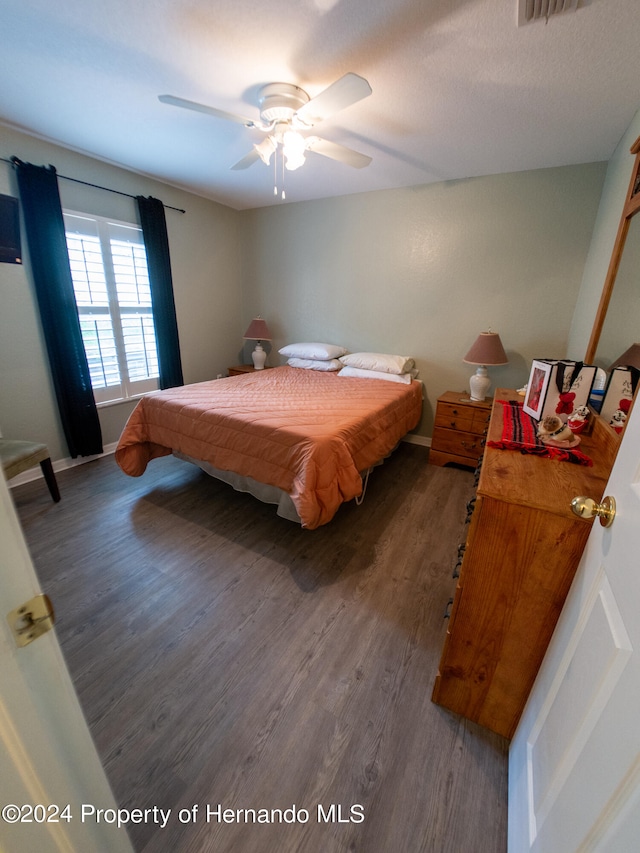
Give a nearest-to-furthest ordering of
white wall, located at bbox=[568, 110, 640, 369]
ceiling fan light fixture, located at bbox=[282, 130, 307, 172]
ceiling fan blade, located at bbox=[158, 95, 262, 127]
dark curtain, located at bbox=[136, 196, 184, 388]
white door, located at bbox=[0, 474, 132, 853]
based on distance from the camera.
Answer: white door, located at bbox=[0, 474, 132, 853] → white wall, located at bbox=[568, 110, 640, 369] → ceiling fan blade, located at bbox=[158, 95, 262, 127] → ceiling fan light fixture, located at bbox=[282, 130, 307, 172] → dark curtain, located at bbox=[136, 196, 184, 388]

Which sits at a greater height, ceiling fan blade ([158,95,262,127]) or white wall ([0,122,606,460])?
ceiling fan blade ([158,95,262,127])

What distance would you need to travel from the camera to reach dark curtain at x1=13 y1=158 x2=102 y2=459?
238cm

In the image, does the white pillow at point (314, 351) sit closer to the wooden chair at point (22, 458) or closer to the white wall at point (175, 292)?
the white wall at point (175, 292)

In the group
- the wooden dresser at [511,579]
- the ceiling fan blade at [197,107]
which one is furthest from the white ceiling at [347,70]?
the wooden dresser at [511,579]

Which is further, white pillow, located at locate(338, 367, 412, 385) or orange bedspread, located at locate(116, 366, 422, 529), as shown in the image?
white pillow, located at locate(338, 367, 412, 385)

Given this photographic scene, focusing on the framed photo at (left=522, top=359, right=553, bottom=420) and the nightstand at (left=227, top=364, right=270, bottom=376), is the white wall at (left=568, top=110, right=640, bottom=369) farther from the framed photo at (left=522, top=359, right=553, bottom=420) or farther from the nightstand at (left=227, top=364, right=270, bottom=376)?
the nightstand at (left=227, top=364, right=270, bottom=376)

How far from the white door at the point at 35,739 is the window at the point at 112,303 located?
3030mm

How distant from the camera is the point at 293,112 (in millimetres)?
1772

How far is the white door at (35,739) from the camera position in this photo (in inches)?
17.1

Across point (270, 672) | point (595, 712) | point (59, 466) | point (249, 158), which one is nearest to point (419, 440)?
point (270, 672)

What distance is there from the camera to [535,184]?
8.55ft

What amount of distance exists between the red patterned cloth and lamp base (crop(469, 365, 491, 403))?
1.12 m

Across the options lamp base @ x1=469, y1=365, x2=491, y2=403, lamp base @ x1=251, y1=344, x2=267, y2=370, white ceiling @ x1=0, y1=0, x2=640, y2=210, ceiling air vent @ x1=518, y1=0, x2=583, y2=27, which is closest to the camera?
ceiling air vent @ x1=518, y1=0, x2=583, y2=27

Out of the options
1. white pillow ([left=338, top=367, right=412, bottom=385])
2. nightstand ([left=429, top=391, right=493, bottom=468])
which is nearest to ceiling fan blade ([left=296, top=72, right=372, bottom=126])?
white pillow ([left=338, top=367, right=412, bottom=385])
